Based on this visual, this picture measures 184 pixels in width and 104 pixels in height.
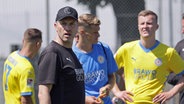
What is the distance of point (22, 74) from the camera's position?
20.6ft

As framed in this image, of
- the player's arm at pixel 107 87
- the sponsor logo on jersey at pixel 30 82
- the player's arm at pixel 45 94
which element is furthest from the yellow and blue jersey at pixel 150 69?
the player's arm at pixel 45 94

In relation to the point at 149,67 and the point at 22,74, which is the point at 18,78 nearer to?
the point at 22,74

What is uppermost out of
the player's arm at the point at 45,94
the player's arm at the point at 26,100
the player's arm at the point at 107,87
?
the player's arm at the point at 45,94

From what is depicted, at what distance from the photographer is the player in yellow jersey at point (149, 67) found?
21.2ft

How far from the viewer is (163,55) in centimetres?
649

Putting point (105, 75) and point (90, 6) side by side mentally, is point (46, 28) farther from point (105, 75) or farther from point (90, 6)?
point (105, 75)

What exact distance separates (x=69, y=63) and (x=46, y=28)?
178 inches

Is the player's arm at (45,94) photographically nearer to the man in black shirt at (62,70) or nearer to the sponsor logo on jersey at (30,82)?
the man in black shirt at (62,70)

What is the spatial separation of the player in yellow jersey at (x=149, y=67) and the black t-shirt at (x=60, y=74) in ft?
5.91

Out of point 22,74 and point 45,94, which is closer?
point 45,94

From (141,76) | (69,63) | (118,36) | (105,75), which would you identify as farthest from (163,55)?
(118,36)

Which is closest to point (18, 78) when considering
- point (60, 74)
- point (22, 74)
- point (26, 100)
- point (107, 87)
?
point (22, 74)

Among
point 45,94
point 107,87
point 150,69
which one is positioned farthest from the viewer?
point 150,69

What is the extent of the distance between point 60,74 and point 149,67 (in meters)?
1.96
